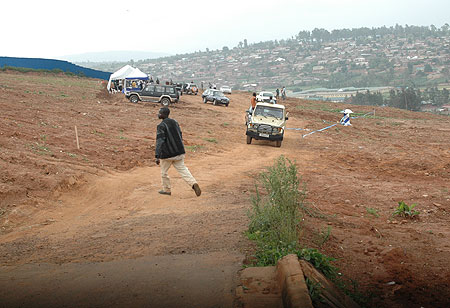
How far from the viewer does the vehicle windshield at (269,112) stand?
1942 centimetres

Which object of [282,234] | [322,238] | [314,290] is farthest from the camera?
[322,238]

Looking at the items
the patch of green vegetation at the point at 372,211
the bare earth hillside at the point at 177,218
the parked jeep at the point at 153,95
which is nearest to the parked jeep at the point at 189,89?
the parked jeep at the point at 153,95

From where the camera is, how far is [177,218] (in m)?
7.58

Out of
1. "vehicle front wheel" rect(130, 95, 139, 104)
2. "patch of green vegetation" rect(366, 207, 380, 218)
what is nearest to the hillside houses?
"vehicle front wheel" rect(130, 95, 139, 104)

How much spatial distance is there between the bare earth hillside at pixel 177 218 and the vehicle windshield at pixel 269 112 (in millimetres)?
1808

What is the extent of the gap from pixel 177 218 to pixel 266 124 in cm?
1149

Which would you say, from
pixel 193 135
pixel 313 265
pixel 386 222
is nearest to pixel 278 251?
pixel 313 265

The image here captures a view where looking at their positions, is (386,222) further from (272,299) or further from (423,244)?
(272,299)

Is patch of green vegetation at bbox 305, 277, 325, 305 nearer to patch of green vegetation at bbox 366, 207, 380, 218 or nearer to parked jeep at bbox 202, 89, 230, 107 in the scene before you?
patch of green vegetation at bbox 366, 207, 380, 218

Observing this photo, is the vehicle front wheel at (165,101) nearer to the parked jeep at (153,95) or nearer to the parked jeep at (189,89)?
the parked jeep at (153,95)

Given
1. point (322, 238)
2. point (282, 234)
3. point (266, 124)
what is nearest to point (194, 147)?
point (266, 124)

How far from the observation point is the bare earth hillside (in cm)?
479

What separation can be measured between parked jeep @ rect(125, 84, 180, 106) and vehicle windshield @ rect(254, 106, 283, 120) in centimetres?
1429

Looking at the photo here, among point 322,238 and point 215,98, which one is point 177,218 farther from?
point 215,98
